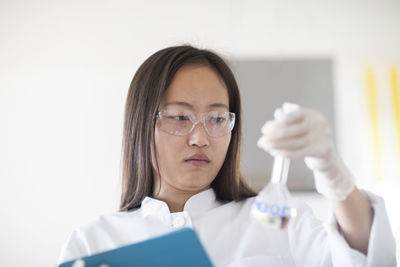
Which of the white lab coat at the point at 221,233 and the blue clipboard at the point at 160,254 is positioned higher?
the blue clipboard at the point at 160,254

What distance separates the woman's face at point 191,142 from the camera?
3.78ft

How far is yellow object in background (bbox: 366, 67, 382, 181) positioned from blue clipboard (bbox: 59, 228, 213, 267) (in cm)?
238

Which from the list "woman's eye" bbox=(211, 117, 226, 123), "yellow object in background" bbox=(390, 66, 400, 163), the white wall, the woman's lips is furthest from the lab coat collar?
"yellow object in background" bbox=(390, 66, 400, 163)

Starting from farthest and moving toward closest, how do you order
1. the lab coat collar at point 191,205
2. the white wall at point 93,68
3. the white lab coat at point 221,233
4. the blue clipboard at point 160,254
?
the white wall at point 93,68, the lab coat collar at point 191,205, the white lab coat at point 221,233, the blue clipboard at point 160,254

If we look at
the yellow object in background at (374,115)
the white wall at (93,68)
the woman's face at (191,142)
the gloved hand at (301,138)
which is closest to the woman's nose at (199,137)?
the woman's face at (191,142)

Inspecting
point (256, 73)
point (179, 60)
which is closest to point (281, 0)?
point (256, 73)

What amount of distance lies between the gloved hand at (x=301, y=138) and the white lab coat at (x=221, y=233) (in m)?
0.29

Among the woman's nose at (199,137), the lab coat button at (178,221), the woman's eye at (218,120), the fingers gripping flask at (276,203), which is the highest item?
the woman's eye at (218,120)

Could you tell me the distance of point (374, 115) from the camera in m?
2.83

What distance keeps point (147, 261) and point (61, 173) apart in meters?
2.20

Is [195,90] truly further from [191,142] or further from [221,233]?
[221,233]

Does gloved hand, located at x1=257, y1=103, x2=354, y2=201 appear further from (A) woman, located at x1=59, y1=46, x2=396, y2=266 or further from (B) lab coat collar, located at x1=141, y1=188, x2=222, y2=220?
(B) lab coat collar, located at x1=141, y1=188, x2=222, y2=220

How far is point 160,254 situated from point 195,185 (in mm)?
449

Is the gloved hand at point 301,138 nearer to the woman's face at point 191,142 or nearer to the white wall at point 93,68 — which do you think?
the woman's face at point 191,142
